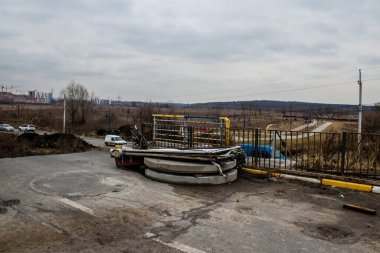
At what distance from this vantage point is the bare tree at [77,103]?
69188mm

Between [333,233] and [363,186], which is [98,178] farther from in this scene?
[363,186]

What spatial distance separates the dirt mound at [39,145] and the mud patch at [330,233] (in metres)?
10.7

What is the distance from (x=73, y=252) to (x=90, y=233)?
0.65 m

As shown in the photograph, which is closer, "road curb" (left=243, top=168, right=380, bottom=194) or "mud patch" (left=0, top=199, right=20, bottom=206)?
"mud patch" (left=0, top=199, right=20, bottom=206)

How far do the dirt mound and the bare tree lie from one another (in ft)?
177

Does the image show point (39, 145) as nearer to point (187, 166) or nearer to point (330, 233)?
point (187, 166)

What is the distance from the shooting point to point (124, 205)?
6.14 meters

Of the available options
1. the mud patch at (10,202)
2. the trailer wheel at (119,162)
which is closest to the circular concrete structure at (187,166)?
the trailer wheel at (119,162)

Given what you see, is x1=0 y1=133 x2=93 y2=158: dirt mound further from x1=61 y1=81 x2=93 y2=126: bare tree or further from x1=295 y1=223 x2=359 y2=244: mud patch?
x1=61 y1=81 x2=93 y2=126: bare tree

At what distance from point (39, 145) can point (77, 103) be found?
198ft

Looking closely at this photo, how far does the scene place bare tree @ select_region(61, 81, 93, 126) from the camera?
69.2 metres

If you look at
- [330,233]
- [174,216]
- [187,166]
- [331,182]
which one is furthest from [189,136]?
[330,233]

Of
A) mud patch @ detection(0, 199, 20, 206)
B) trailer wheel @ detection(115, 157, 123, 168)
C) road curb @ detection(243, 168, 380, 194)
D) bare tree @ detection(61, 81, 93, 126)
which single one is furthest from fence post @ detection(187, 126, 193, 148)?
bare tree @ detection(61, 81, 93, 126)

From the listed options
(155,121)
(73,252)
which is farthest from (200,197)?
(155,121)
